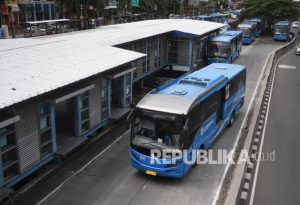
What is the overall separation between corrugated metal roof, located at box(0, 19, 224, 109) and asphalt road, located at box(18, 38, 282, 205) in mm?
3316

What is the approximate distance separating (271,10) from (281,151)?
4814 centimetres

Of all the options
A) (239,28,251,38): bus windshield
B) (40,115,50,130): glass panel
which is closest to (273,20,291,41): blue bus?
(239,28,251,38): bus windshield

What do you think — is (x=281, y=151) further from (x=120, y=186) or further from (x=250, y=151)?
(x=120, y=186)

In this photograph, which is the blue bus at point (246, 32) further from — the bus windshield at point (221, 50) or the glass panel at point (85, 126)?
the glass panel at point (85, 126)

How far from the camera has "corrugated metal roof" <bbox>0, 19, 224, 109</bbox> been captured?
1056 centimetres

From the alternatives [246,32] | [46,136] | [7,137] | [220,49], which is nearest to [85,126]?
[46,136]

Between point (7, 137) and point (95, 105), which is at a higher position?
point (7, 137)

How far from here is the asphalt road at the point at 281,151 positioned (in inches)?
457

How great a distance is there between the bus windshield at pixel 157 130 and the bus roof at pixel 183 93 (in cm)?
22

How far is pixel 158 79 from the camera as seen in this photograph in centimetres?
2677

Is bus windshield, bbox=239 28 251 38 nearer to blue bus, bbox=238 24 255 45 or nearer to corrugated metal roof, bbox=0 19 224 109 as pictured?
blue bus, bbox=238 24 255 45

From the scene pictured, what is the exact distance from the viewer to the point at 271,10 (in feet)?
190

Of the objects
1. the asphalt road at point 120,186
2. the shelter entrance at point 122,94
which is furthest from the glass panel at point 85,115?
the shelter entrance at point 122,94

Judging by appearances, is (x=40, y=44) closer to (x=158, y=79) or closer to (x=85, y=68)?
(x=85, y=68)
